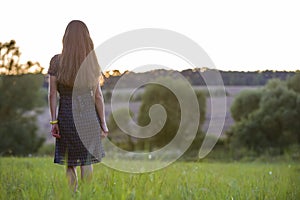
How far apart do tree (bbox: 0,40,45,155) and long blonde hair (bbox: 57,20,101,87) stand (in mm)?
21968

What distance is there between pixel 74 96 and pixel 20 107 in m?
26.9

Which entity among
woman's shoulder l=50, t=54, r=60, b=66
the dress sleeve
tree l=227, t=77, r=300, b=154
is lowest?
tree l=227, t=77, r=300, b=154

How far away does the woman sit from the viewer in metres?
3.88

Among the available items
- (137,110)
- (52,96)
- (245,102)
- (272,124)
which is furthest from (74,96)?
(245,102)

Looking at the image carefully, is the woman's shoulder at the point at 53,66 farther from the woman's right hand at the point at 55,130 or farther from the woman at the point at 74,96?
the woman's right hand at the point at 55,130

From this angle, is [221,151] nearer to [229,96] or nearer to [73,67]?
[229,96]

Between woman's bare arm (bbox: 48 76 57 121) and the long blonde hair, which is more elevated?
the long blonde hair

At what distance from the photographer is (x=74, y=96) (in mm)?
3998

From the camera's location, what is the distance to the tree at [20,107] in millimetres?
26297

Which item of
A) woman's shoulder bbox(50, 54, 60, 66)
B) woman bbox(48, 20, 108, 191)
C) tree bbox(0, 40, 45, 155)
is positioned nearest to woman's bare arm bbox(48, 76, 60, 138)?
woman bbox(48, 20, 108, 191)

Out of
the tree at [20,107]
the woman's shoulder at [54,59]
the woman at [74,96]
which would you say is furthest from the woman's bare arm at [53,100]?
the tree at [20,107]

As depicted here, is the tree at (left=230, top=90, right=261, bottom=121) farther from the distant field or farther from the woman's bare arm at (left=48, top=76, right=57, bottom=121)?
the woman's bare arm at (left=48, top=76, right=57, bottom=121)

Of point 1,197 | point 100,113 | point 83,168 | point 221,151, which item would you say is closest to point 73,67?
point 100,113

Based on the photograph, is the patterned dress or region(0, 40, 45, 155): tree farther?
region(0, 40, 45, 155): tree
